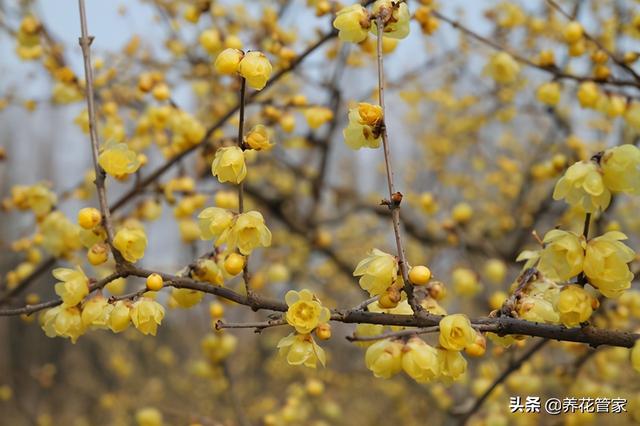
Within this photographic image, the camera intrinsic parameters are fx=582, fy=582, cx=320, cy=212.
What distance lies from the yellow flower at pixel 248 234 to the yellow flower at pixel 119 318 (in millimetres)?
249

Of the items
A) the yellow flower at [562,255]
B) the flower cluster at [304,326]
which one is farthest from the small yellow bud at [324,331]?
the yellow flower at [562,255]

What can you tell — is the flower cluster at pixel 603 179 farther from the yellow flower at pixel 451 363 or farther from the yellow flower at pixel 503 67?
the yellow flower at pixel 503 67

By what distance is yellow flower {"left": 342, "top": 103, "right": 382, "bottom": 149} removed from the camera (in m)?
1.20

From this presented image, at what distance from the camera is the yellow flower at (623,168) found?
107 centimetres

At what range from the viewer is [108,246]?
4.54ft

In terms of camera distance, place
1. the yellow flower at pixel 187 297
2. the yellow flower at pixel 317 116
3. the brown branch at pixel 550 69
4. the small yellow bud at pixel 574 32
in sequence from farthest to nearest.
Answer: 1. the yellow flower at pixel 317 116
2. the small yellow bud at pixel 574 32
3. the brown branch at pixel 550 69
4. the yellow flower at pixel 187 297

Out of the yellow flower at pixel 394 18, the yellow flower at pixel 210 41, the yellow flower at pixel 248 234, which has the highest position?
the yellow flower at pixel 210 41

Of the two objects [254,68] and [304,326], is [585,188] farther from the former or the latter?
[254,68]

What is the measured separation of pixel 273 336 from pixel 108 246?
620 cm

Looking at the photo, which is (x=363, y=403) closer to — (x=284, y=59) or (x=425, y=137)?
(x=425, y=137)

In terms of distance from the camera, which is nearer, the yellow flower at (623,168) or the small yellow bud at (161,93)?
the yellow flower at (623,168)

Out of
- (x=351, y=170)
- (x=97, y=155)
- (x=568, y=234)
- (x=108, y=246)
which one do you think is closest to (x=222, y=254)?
(x=108, y=246)

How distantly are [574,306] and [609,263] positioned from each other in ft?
0.35

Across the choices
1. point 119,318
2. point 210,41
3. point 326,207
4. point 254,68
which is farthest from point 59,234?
point 326,207
